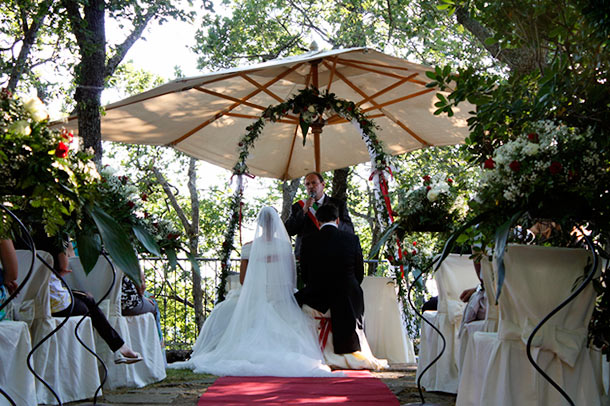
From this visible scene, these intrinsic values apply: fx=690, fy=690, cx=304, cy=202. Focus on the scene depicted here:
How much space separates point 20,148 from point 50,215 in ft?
0.99

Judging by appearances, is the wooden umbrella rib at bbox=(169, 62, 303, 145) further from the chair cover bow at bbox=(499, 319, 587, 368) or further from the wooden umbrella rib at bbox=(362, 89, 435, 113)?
the chair cover bow at bbox=(499, 319, 587, 368)

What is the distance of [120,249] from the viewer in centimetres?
221

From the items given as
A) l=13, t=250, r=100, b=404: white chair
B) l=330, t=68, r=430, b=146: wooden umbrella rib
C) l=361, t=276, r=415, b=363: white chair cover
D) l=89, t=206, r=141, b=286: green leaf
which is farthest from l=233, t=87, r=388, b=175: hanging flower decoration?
l=89, t=206, r=141, b=286: green leaf

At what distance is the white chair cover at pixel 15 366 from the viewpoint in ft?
12.4

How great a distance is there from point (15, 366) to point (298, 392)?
6.70ft

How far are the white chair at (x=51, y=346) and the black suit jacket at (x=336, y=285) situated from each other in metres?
2.58

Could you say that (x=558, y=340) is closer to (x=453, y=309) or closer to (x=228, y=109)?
(x=453, y=309)

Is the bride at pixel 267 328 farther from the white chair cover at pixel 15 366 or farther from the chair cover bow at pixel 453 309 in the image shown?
the white chair cover at pixel 15 366

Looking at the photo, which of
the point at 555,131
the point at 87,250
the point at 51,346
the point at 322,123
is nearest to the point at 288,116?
the point at 322,123

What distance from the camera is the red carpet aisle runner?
4.62 meters

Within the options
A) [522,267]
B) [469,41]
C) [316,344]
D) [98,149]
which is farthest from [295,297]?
[469,41]

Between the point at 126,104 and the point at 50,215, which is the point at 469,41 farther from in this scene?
the point at 50,215

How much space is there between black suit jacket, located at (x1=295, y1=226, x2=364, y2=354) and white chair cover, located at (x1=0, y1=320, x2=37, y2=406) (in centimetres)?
343

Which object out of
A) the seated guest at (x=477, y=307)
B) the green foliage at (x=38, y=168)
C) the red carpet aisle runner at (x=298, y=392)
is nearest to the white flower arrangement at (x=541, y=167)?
the seated guest at (x=477, y=307)
